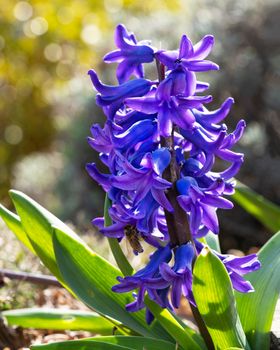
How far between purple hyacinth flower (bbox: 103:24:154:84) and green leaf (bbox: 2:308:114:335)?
2.56 ft

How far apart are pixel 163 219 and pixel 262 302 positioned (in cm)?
35

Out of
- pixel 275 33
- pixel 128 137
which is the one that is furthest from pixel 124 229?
pixel 275 33

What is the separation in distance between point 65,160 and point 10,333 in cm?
334

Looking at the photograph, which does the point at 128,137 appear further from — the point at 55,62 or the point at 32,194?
the point at 55,62

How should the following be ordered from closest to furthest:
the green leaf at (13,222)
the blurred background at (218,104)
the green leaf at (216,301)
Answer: the green leaf at (216,301)
the green leaf at (13,222)
the blurred background at (218,104)

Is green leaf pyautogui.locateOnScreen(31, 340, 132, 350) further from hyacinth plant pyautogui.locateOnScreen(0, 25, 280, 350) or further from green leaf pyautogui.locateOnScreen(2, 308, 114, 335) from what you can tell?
green leaf pyautogui.locateOnScreen(2, 308, 114, 335)

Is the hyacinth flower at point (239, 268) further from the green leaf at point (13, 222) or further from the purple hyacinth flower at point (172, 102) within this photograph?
the green leaf at point (13, 222)

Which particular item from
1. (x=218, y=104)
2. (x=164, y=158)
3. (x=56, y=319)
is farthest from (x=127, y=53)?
(x=218, y=104)

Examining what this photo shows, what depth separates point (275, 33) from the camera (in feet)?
16.5

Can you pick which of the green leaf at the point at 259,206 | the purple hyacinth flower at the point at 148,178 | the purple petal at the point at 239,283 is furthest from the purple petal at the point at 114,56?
the green leaf at the point at 259,206

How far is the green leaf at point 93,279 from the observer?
1922mm

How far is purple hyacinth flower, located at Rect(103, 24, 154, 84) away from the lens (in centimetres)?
181

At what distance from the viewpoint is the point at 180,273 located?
1.74m

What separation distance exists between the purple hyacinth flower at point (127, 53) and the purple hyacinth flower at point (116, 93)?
5 centimetres
